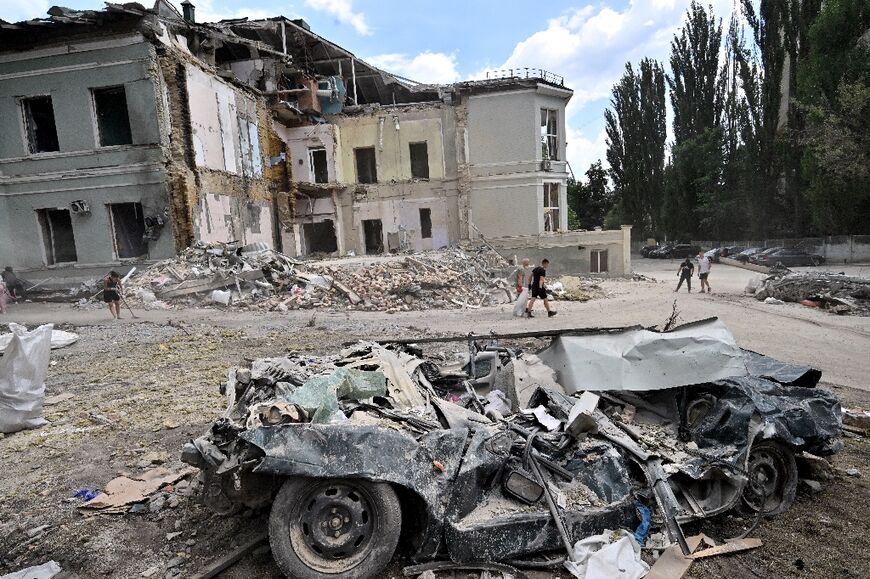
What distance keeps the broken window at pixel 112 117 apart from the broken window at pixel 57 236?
3.23m

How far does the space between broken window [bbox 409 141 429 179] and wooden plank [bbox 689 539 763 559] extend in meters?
24.2

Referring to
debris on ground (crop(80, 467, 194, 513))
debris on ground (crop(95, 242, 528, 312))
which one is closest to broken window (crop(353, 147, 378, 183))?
debris on ground (crop(95, 242, 528, 312))

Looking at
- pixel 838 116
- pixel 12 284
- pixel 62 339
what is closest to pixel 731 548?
pixel 62 339

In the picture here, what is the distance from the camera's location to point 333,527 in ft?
9.80

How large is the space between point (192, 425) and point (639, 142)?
45.2 meters

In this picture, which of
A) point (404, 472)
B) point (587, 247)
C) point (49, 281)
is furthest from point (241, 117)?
point (404, 472)

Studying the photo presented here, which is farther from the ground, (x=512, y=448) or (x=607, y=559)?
(x=512, y=448)

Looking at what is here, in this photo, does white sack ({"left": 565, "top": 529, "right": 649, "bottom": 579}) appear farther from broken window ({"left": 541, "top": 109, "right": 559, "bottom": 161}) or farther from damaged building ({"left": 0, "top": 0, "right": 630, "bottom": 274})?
broken window ({"left": 541, "top": 109, "right": 559, "bottom": 161})

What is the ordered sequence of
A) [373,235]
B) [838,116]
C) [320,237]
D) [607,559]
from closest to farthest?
[607,559]
[838,116]
[373,235]
[320,237]

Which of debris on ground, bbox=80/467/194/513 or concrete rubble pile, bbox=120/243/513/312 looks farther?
concrete rubble pile, bbox=120/243/513/312

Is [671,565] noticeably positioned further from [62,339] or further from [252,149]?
[252,149]

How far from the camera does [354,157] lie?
26375 millimetres

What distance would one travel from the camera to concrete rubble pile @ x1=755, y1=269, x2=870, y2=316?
41.3 feet

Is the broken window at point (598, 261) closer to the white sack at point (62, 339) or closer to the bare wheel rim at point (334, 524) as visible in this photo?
the white sack at point (62, 339)
